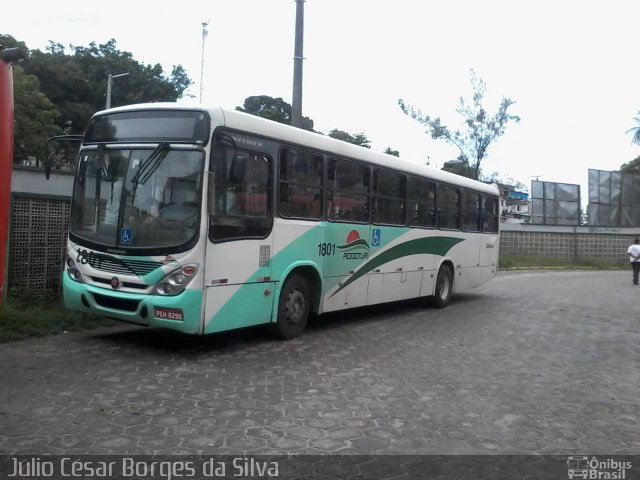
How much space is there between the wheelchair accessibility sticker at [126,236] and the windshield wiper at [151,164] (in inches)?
14.8

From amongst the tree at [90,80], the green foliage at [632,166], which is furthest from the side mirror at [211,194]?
the green foliage at [632,166]

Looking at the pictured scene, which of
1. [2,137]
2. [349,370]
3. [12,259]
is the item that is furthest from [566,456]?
[12,259]

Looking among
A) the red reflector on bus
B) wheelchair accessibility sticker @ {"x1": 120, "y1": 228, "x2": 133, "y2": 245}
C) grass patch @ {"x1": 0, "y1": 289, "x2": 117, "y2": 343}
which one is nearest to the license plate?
the red reflector on bus

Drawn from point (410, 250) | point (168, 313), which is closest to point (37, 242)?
point (168, 313)

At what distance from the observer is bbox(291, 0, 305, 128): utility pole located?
1298 centimetres

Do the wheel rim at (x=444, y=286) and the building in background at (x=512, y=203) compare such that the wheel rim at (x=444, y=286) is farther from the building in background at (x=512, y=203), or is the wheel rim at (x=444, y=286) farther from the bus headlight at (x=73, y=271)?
the building in background at (x=512, y=203)

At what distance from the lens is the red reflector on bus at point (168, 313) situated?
6.62m

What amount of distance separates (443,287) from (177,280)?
7738mm

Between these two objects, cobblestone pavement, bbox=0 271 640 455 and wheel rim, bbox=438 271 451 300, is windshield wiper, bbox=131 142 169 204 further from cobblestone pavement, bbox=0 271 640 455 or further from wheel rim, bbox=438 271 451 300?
wheel rim, bbox=438 271 451 300

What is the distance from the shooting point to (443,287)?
512 inches

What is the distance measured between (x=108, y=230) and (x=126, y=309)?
3.30 feet

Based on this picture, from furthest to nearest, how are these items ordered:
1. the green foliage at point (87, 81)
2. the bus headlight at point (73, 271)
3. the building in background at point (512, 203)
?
1. the building in background at point (512, 203)
2. the green foliage at point (87, 81)
3. the bus headlight at point (73, 271)

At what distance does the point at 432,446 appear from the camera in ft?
15.0

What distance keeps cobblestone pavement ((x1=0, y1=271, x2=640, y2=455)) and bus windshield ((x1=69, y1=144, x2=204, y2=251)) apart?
1.45 meters
